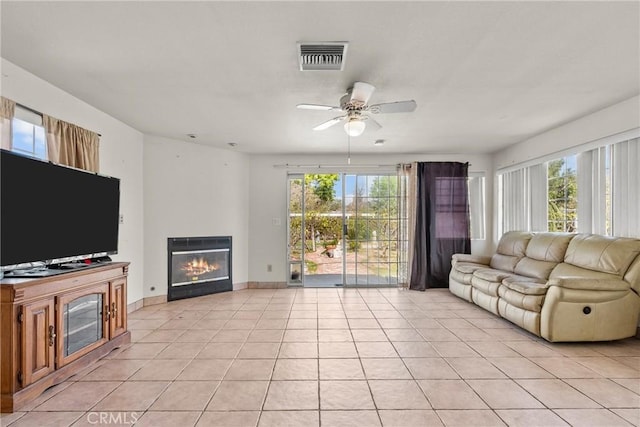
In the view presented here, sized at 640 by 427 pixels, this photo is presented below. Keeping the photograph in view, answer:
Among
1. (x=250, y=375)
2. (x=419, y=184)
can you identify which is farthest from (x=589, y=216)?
(x=250, y=375)

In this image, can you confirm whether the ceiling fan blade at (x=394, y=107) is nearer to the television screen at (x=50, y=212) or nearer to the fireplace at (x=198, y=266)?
the television screen at (x=50, y=212)

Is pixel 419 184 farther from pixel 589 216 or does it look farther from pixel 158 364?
pixel 158 364

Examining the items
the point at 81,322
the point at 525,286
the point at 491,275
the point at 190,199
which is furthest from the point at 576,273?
the point at 190,199

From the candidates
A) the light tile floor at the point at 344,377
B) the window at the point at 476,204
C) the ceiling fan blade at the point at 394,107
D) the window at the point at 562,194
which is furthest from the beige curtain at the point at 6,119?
the window at the point at 476,204

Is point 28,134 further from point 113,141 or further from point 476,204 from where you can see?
point 476,204

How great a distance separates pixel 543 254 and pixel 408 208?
7.65 feet

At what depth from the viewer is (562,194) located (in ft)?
15.2

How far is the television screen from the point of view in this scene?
228 cm

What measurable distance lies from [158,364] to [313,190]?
4.62 meters

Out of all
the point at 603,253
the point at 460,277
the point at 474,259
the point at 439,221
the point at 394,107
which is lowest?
the point at 460,277

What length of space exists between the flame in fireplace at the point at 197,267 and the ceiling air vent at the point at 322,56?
3959 mm

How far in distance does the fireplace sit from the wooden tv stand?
2024mm

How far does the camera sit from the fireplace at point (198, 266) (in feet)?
17.2

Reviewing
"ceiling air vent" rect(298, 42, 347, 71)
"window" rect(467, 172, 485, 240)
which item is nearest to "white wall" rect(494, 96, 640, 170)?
"window" rect(467, 172, 485, 240)
